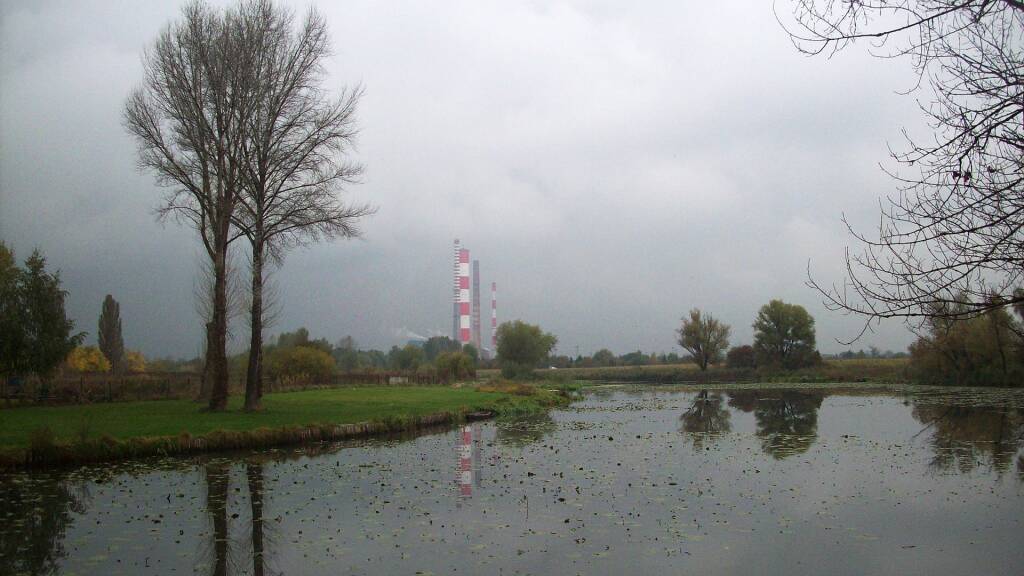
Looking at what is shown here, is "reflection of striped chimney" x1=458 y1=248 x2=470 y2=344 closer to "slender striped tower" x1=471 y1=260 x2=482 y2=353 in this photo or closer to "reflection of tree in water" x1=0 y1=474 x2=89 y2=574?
"slender striped tower" x1=471 y1=260 x2=482 y2=353

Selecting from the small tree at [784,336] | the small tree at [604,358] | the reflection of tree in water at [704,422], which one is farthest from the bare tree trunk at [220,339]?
the small tree at [604,358]

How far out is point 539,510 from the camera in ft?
33.1

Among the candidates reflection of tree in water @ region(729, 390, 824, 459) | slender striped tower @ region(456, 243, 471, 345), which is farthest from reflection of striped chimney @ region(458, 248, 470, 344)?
reflection of tree in water @ region(729, 390, 824, 459)

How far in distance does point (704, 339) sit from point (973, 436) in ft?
225

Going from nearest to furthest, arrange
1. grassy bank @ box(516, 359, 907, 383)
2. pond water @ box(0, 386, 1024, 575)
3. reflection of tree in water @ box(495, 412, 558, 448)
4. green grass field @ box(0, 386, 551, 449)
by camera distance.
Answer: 1. pond water @ box(0, 386, 1024, 575)
2. green grass field @ box(0, 386, 551, 449)
3. reflection of tree in water @ box(495, 412, 558, 448)
4. grassy bank @ box(516, 359, 907, 383)

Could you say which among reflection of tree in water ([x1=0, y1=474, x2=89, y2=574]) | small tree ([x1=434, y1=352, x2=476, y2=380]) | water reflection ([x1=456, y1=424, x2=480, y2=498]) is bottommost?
water reflection ([x1=456, y1=424, x2=480, y2=498])

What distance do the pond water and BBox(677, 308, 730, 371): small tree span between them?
68.7 m

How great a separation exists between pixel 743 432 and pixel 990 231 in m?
16.9

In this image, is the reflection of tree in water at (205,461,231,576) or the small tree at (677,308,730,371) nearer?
the reflection of tree in water at (205,461,231,576)

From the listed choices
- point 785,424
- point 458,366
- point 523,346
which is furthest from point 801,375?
point 785,424

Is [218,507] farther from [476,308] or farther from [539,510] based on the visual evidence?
[476,308]

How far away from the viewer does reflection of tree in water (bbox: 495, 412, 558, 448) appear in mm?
19328

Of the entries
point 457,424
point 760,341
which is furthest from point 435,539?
point 760,341

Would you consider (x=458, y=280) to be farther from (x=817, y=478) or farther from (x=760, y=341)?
(x=817, y=478)
